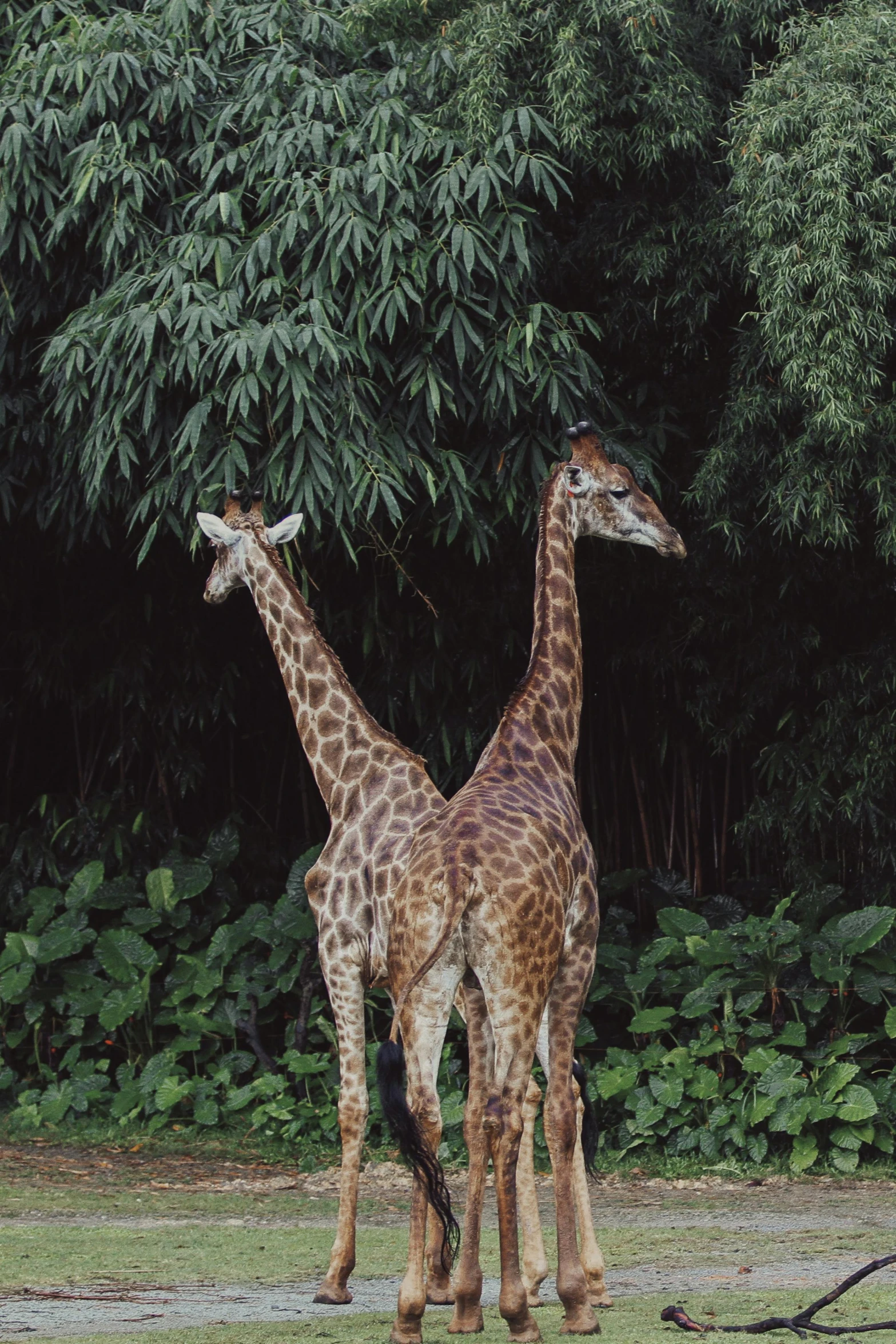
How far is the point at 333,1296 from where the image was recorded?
4965 millimetres

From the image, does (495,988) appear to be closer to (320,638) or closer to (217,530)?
(320,638)

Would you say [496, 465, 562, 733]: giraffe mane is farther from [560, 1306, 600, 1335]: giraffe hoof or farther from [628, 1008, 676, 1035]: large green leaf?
[628, 1008, 676, 1035]: large green leaf

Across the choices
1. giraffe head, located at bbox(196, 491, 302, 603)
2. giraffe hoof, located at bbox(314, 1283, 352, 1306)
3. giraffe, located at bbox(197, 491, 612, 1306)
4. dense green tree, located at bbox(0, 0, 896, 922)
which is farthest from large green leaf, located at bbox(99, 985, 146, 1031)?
giraffe hoof, located at bbox(314, 1283, 352, 1306)

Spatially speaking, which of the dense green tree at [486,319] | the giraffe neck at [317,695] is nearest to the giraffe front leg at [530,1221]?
the giraffe neck at [317,695]

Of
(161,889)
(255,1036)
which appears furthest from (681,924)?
(161,889)

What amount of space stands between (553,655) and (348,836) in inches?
37.9

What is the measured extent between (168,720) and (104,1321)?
211 inches

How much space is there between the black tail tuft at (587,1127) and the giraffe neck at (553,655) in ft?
3.35

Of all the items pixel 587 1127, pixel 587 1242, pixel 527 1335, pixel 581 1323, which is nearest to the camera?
pixel 527 1335

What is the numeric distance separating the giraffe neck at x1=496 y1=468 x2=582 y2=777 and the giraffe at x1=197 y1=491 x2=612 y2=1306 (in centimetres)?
62

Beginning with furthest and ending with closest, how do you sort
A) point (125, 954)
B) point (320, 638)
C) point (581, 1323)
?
point (125, 954) < point (320, 638) < point (581, 1323)

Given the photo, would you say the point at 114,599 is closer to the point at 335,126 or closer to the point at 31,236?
the point at 31,236

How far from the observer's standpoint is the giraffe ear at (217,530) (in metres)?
6.05

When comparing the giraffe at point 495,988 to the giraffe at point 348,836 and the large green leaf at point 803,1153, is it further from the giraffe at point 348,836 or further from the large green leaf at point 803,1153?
the large green leaf at point 803,1153
